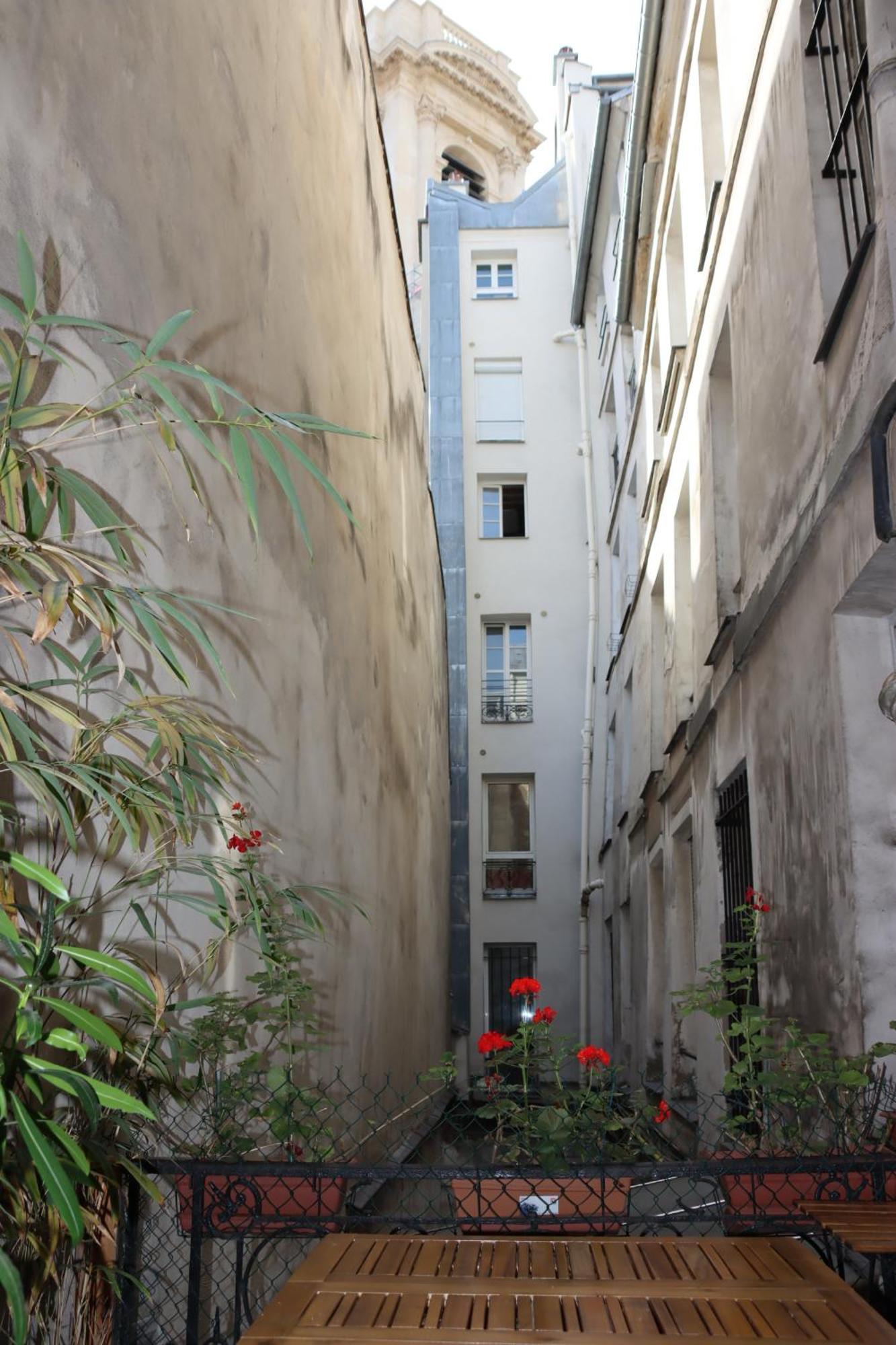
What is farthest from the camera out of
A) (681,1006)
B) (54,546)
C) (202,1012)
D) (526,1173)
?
(681,1006)

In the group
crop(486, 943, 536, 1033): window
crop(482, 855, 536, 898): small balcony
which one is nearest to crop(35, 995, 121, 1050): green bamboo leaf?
crop(486, 943, 536, 1033): window

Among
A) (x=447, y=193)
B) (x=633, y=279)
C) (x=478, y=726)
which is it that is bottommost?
(x=478, y=726)

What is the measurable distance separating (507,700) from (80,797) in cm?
1721

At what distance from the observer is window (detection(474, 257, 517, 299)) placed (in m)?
21.4

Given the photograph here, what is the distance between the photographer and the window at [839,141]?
4816 mm

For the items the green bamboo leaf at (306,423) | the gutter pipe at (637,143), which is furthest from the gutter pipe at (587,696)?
the green bamboo leaf at (306,423)

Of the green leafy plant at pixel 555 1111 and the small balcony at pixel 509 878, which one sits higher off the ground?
the small balcony at pixel 509 878

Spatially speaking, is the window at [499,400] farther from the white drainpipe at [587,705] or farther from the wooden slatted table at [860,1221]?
the wooden slatted table at [860,1221]

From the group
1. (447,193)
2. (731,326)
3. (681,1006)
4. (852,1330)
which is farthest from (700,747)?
(447,193)

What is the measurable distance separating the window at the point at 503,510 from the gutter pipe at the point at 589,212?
2.85 meters

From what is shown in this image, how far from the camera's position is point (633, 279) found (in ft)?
46.6

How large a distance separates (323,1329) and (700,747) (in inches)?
268

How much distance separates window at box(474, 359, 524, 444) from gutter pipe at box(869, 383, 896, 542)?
54.1 feet

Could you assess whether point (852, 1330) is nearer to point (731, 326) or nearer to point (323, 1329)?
point (323, 1329)
